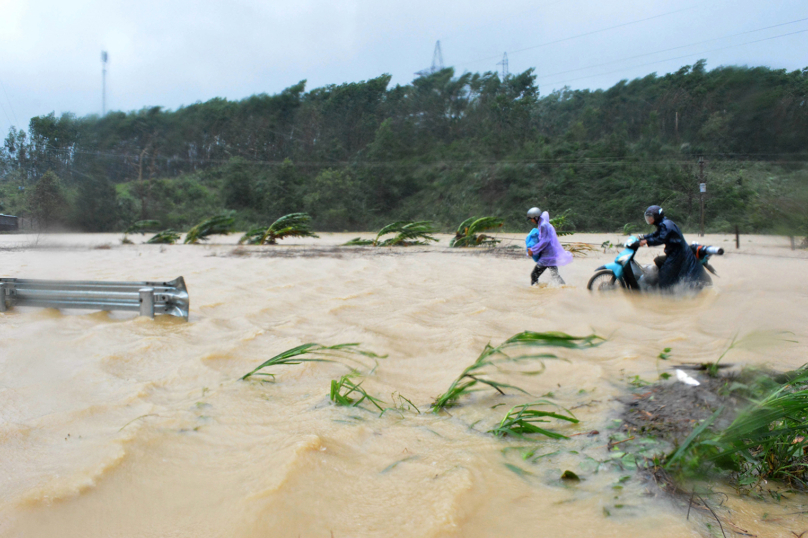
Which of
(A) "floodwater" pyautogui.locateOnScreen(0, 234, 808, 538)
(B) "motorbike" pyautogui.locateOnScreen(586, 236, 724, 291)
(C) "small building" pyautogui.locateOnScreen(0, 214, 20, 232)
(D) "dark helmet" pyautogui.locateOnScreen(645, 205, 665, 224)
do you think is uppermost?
(D) "dark helmet" pyautogui.locateOnScreen(645, 205, 665, 224)

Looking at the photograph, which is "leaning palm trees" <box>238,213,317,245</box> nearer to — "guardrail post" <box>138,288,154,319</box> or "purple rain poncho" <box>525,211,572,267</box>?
"purple rain poncho" <box>525,211,572,267</box>

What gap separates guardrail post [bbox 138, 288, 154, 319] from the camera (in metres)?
3.81

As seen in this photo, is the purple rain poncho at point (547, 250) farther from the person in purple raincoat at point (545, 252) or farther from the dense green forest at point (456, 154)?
the dense green forest at point (456, 154)

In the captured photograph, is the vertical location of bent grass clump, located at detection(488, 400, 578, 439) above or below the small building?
below

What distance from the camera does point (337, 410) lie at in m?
2.11

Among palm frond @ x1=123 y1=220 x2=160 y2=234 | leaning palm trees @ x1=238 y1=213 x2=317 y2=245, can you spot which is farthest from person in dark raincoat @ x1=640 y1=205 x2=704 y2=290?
leaning palm trees @ x1=238 y1=213 x2=317 y2=245

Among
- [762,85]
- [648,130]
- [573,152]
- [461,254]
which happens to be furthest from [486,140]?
[762,85]

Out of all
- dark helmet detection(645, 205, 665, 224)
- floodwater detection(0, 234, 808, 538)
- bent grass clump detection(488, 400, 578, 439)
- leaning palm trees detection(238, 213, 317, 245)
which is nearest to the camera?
floodwater detection(0, 234, 808, 538)

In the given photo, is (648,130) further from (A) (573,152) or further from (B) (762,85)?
(B) (762,85)

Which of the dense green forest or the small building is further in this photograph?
the dense green forest

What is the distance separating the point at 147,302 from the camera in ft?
12.5

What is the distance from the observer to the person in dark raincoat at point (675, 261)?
17.1 feet

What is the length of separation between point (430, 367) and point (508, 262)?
260 inches

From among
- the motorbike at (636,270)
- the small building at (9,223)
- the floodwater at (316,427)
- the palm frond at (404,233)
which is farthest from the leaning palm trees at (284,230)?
the small building at (9,223)
